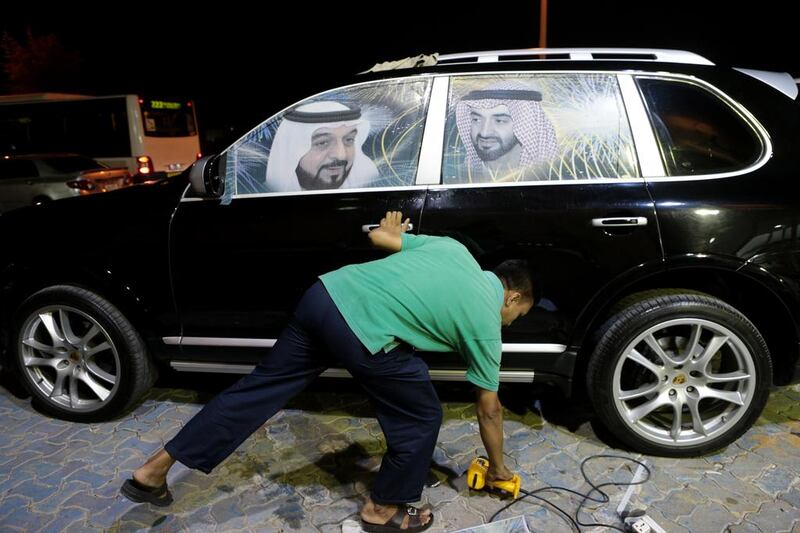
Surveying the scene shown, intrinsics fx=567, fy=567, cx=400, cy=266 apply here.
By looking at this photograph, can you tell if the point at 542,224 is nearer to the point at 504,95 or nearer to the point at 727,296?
the point at 504,95

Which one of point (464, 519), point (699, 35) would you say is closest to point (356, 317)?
point (464, 519)

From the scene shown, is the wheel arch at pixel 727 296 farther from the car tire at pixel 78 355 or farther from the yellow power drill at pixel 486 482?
the car tire at pixel 78 355

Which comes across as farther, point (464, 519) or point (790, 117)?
point (790, 117)

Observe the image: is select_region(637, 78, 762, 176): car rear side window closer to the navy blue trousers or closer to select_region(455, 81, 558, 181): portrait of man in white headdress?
select_region(455, 81, 558, 181): portrait of man in white headdress

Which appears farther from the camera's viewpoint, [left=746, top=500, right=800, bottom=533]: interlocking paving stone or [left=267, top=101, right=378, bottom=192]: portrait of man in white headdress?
[left=267, top=101, right=378, bottom=192]: portrait of man in white headdress

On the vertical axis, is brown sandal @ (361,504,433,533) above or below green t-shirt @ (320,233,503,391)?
below

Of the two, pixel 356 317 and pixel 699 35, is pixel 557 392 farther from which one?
pixel 699 35

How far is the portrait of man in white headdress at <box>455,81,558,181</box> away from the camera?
8.43ft

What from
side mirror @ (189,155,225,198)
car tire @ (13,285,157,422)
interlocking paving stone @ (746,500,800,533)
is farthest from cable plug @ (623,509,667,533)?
car tire @ (13,285,157,422)

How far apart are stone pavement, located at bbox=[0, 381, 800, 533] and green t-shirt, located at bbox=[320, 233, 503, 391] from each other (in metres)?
0.84

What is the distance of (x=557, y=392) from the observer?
10.8 ft

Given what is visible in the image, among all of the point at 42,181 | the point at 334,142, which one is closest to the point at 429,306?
the point at 334,142

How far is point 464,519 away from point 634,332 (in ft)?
3.54

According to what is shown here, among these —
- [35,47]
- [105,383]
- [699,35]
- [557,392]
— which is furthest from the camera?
[35,47]
